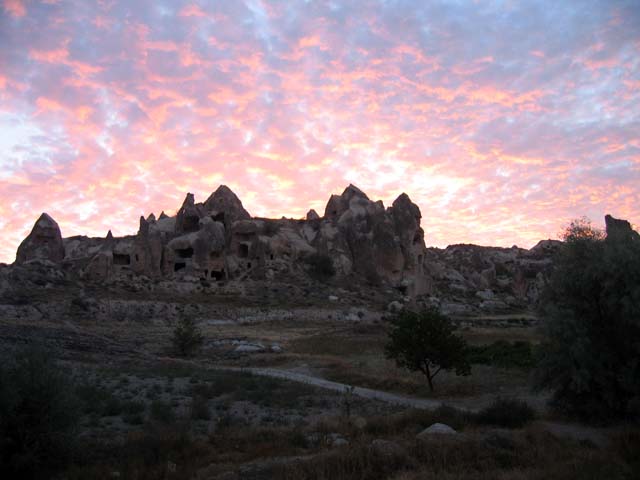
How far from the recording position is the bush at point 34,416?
803cm

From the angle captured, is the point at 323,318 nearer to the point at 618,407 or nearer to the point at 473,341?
the point at 473,341

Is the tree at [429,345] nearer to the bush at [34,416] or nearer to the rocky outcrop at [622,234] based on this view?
the rocky outcrop at [622,234]

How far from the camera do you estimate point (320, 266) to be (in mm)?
62094

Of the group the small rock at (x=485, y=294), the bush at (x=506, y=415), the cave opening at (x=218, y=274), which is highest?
the cave opening at (x=218, y=274)

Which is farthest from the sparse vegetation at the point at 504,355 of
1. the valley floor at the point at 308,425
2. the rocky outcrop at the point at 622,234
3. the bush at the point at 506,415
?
the rocky outcrop at the point at 622,234

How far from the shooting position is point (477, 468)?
27.6 ft

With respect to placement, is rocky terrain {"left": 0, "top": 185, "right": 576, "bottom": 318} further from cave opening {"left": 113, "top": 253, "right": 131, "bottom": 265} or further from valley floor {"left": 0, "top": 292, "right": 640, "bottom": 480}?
valley floor {"left": 0, "top": 292, "right": 640, "bottom": 480}

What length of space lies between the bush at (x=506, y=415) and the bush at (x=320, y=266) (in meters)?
49.0

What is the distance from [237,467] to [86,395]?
274 inches

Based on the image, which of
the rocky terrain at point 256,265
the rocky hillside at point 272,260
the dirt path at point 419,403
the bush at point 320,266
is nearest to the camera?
the dirt path at point 419,403

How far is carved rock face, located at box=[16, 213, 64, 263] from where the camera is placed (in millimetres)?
60500

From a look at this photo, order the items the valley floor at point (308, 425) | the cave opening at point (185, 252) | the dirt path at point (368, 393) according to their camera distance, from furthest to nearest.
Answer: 1. the cave opening at point (185, 252)
2. the dirt path at point (368, 393)
3. the valley floor at point (308, 425)

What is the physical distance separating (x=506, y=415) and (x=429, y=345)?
6.64m

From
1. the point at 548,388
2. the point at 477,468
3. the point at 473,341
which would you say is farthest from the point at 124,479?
the point at 473,341
